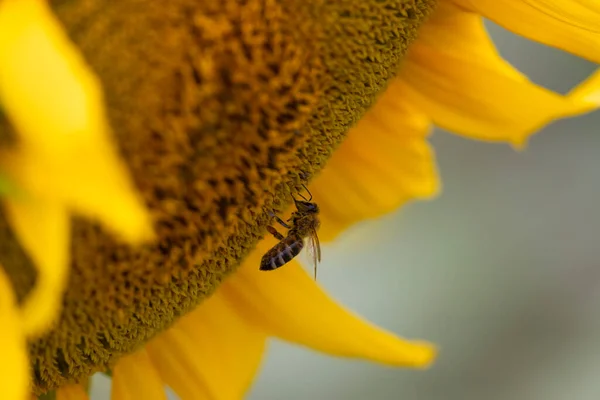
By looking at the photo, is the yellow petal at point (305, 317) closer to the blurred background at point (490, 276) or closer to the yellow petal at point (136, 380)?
the yellow petal at point (136, 380)

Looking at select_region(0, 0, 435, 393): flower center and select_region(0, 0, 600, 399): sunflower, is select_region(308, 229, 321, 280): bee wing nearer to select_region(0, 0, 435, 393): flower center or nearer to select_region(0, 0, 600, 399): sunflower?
select_region(0, 0, 600, 399): sunflower

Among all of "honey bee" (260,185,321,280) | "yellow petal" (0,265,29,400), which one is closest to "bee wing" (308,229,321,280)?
"honey bee" (260,185,321,280)

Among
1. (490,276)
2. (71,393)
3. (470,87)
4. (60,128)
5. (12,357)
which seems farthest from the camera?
(490,276)

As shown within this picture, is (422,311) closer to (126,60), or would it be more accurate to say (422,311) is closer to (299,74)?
(299,74)

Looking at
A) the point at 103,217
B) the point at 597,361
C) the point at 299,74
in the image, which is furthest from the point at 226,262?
the point at 597,361

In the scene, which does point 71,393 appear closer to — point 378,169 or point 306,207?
point 306,207

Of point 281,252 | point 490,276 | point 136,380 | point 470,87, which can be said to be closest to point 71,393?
point 136,380
